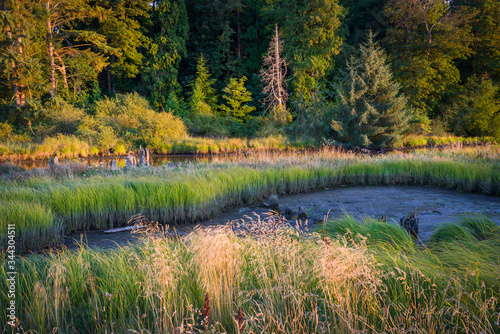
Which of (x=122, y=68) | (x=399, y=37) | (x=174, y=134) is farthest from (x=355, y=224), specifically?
(x=122, y=68)

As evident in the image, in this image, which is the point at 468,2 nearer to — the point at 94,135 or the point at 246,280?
the point at 94,135

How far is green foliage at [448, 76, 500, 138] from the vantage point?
25.1 metres

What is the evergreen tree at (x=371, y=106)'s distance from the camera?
19594 mm

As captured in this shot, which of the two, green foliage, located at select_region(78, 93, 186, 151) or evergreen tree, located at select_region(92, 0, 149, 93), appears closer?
green foliage, located at select_region(78, 93, 186, 151)

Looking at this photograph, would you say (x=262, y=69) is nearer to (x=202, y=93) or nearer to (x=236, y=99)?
(x=236, y=99)

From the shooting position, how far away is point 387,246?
3715 millimetres

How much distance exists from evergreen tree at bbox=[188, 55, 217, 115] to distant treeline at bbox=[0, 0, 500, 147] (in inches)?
5.8

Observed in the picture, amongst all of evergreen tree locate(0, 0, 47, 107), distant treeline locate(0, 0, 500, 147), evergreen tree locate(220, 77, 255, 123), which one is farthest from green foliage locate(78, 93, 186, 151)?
evergreen tree locate(220, 77, 255, 123)

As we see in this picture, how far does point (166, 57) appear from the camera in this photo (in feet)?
100

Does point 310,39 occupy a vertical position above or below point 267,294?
above

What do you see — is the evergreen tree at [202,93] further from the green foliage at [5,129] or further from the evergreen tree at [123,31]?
the green foliage at [5,129]

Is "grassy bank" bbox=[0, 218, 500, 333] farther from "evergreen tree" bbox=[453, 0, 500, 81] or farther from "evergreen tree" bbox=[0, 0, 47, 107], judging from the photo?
"evergreen tree" bbox=[453, 0, 500, 81]

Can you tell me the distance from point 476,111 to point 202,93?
24.3 meters

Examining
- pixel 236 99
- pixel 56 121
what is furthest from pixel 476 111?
pixel 56 121
